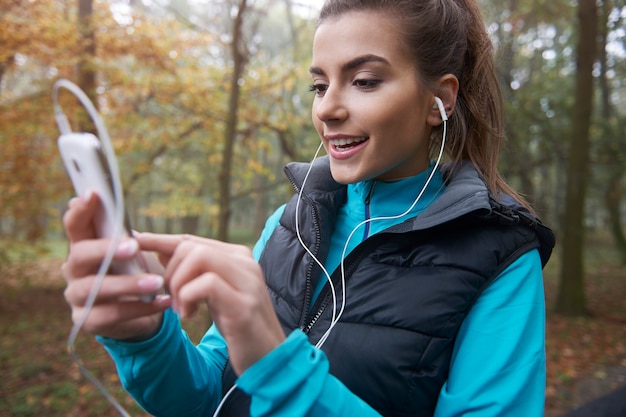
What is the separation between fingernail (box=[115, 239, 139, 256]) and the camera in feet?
2.78

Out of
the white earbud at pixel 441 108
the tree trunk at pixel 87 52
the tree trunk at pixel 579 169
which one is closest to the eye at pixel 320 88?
the white earbud at pixel 441 108

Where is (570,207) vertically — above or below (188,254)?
below

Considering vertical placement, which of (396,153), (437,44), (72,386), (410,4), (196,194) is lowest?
(72,386)

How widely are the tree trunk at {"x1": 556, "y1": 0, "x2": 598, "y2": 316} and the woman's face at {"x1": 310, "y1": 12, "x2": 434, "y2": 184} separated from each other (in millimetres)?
7540

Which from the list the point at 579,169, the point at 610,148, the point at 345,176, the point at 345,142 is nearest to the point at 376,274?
the point at 345,176

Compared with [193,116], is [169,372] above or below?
below

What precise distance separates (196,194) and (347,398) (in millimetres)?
15861

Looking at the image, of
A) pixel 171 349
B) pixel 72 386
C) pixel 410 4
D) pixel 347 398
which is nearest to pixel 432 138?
pixel 410 4

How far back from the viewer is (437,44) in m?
1.46

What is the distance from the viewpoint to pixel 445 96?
152 centimetres

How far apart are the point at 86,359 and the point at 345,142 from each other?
7055 millimetres

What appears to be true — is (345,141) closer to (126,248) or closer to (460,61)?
(460,61)

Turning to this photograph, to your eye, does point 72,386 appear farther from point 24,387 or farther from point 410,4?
point 410,4

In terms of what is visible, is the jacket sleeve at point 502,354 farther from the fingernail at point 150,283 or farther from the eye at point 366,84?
the fingernail at point 150,283
